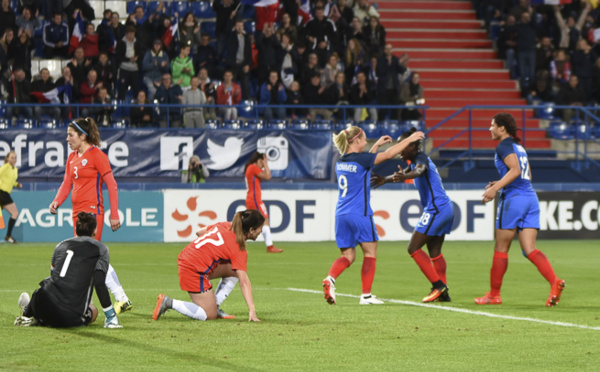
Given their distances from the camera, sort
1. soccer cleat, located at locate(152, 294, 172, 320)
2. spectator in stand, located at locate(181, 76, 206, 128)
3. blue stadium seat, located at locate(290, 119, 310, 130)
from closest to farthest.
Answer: soccer cleat, located at locate(152, 294, 172, 320) → spectator in stand, located at locate(181, 76, 206, 128) → blue stadium seat, located at locate(290, 119, 310, 130)

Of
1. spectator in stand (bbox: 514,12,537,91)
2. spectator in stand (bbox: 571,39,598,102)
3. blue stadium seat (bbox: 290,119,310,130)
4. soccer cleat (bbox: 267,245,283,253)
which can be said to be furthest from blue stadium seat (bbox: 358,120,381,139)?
spectator in stand (bbox: 571,39,598,102)

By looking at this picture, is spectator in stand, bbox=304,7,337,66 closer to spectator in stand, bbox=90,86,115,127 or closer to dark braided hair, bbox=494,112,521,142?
spectator in stand, bbox=90,86,115,127

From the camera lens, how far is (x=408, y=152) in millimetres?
12391

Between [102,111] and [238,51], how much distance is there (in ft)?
13.4

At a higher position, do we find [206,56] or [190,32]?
[190,32]

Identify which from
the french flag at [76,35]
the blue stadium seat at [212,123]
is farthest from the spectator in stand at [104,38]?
the blue stadium seat at [212,123]

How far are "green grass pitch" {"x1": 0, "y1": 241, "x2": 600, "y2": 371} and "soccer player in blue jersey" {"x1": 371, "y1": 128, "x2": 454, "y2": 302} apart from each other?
1.14 feet

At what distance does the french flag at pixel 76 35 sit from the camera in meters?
26.8

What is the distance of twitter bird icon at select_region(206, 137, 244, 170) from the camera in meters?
24.4

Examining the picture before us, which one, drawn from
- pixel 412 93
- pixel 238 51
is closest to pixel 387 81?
pixel 412 93

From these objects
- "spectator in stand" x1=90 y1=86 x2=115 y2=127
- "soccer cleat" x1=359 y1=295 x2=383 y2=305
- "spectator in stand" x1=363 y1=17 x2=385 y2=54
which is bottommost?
"soccer cleat" x1=359 y1=295 x2=383 y2=305

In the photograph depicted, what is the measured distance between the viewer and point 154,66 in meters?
26.1

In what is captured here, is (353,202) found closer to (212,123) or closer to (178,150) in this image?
(178,150)

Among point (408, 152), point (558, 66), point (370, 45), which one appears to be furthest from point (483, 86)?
point (408, 152)
